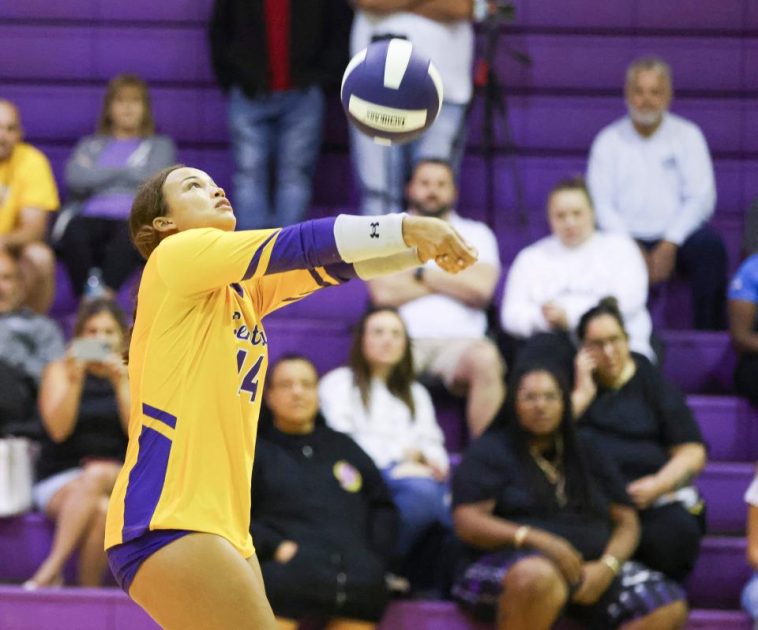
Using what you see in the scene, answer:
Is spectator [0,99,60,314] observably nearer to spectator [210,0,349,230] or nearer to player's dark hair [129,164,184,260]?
spectator [210,0,349,230]

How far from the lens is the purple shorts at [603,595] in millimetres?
5258

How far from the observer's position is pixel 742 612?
18.2ft

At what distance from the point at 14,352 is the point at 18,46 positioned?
2.74 meters

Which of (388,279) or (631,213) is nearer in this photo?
(388,279)

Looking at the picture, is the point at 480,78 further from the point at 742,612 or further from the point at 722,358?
the point at 742,612

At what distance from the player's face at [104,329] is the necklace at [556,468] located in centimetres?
178

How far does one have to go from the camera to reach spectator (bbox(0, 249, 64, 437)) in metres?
6.04

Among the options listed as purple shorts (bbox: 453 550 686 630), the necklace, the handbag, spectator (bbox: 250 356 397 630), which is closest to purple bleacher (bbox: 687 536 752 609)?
purple shorts (bbox: 453 550 686 630)

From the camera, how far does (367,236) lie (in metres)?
3.16

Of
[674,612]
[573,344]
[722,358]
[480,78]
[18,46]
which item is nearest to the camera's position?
[674,612]

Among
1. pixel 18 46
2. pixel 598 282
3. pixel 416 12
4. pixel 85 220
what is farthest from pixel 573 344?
pixel 18 46

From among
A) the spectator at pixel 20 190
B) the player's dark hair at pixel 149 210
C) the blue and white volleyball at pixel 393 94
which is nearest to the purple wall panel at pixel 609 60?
the spectator at pixel 20 190

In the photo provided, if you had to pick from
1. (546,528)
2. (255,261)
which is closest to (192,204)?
(255,261)

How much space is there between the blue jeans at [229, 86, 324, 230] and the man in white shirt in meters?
1.43
